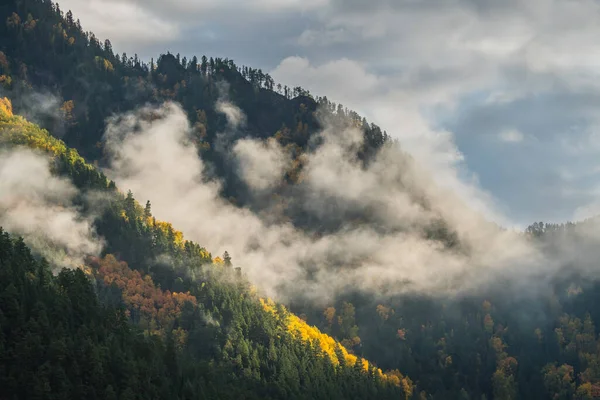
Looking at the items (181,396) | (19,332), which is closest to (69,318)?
(19,332)

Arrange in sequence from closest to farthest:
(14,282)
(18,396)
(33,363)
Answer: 1. (18,396)
2. (33,363)
3. (14,282)

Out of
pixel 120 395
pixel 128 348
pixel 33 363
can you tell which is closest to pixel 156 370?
pixel 128 348

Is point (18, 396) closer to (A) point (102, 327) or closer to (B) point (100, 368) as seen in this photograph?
(B) point (100, 368)

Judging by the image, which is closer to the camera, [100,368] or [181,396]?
[100,368]

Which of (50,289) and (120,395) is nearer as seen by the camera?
(120,395)

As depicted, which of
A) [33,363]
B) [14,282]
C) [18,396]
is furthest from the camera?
[14,282]

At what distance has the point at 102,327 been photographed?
19112 cm

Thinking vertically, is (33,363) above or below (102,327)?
below

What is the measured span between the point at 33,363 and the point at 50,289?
34.7 meters

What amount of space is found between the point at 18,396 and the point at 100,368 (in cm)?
2041

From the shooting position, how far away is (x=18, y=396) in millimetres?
151375

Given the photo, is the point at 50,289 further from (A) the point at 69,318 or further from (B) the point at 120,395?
(B) the point at 120,395

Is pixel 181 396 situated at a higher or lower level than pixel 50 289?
lower

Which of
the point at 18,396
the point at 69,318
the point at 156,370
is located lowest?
the point at 18,396
